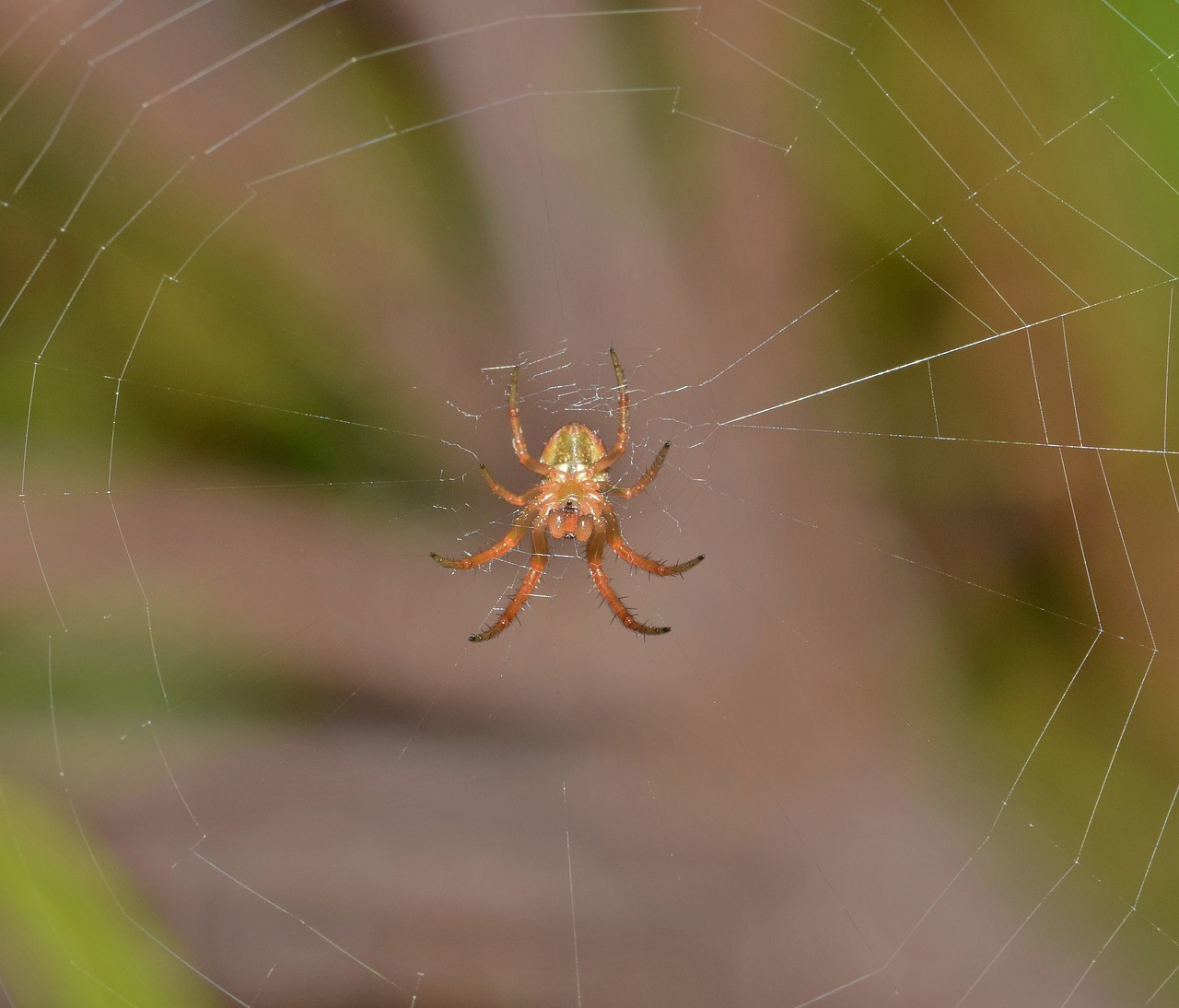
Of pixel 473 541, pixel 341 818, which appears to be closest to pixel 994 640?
pixel 473 541

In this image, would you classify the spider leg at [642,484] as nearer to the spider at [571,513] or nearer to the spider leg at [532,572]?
the spider at [571,513]

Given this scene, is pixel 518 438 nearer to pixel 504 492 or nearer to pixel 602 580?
pixel 504 492

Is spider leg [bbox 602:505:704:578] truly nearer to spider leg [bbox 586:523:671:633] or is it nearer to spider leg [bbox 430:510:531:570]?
spider leg [bbox 586:523:671:633]

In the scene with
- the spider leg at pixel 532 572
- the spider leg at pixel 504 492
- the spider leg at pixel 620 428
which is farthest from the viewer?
the spider leg at pixel 532 572

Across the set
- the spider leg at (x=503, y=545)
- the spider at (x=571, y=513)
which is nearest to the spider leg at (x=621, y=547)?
the spider at (x=571, y=513)

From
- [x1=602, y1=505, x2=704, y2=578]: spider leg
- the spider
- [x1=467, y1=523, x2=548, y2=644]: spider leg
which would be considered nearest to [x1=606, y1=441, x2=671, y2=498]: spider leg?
the spider

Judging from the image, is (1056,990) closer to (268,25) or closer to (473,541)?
(473,541)

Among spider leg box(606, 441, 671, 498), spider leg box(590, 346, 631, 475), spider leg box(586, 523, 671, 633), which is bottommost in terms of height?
spider leg box(586, 523, 671, 633)

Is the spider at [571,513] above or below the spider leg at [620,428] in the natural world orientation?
below
